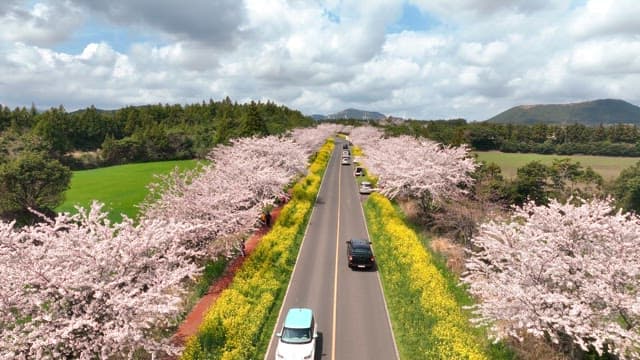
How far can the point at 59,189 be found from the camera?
40.9 meters

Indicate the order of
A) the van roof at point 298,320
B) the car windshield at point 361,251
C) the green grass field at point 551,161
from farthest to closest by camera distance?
the green grass field at point 551,161
the car windshield at point 361,251
the van roof at point 298,320

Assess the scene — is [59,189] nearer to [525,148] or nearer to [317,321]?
[317,321]

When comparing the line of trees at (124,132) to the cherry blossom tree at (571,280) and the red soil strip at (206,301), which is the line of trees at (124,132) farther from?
the cherry blossom tree at (571,280)

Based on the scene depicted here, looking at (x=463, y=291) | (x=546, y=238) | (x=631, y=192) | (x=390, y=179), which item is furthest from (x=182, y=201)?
(x=631, y=192)

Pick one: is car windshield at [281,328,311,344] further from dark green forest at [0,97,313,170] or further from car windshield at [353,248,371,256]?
dark green forest at [0,97,313,170]

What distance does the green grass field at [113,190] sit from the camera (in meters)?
45.7

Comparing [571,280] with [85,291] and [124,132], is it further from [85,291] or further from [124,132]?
[124,132]

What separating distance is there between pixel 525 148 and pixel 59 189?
13071cm

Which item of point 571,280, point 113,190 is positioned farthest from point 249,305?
point 113,190

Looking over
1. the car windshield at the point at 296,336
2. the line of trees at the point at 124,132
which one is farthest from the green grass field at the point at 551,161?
the car windshield at the point at 296,336

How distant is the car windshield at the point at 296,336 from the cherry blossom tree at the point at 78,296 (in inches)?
213

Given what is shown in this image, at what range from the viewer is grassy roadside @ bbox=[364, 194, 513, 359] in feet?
54.0

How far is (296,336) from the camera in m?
16.7

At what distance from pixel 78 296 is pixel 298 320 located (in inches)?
361
